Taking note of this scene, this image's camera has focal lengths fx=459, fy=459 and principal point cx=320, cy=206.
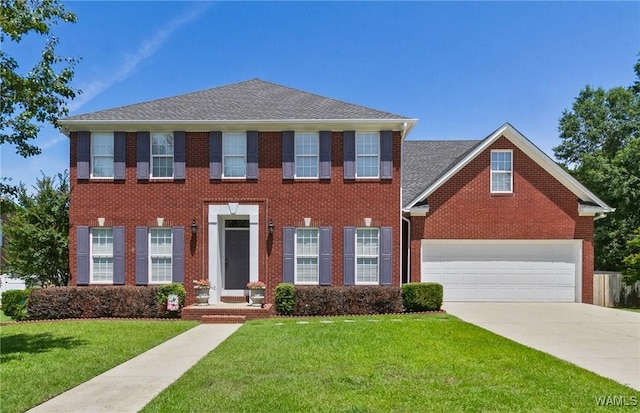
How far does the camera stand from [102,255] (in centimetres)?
1538

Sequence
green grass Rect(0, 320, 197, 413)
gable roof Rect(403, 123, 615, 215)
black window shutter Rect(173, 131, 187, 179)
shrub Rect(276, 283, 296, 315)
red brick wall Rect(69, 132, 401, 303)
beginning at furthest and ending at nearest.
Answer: gable roof Rect(403, 123, 615, 215) → black window shutter Rect(173, 131, 187, 179) → red brick wall Rect(69, 132, 401, 303) → shrub Rect(276, 283, 296, 315) → green grass Rect(0, 320, 197, 413)

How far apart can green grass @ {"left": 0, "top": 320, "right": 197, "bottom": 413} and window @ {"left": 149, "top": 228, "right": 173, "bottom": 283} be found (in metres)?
2.49

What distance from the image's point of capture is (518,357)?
7781 mm

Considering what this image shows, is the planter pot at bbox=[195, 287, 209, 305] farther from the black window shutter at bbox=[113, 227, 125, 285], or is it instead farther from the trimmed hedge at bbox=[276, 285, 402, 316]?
the black window shutter at bbox=[113, 227, 125, 285]

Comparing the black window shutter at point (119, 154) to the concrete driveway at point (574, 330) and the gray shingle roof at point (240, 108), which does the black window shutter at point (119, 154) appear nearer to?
the gray shingle roof at point (240, 108)

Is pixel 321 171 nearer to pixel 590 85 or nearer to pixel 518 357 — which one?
pixel 518 357

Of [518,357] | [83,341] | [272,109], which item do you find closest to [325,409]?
[518,357]

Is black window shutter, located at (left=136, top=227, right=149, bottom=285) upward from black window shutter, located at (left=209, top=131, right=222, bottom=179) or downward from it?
downward

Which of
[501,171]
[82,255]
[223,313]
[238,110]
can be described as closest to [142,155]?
[238,110]

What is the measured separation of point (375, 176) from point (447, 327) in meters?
6.11

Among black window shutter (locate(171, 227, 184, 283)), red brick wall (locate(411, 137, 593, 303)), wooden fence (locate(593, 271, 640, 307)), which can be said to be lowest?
wooden fence (locate(593, 271, 640, 307))

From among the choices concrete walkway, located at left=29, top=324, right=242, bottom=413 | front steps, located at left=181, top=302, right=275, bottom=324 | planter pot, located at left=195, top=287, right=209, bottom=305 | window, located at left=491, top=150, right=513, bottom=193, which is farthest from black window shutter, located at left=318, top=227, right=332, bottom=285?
window, located at left=491, top=150, right=513, bottom=193

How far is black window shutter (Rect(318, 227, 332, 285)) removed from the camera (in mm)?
15250

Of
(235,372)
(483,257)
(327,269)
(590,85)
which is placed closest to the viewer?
(235,372)
